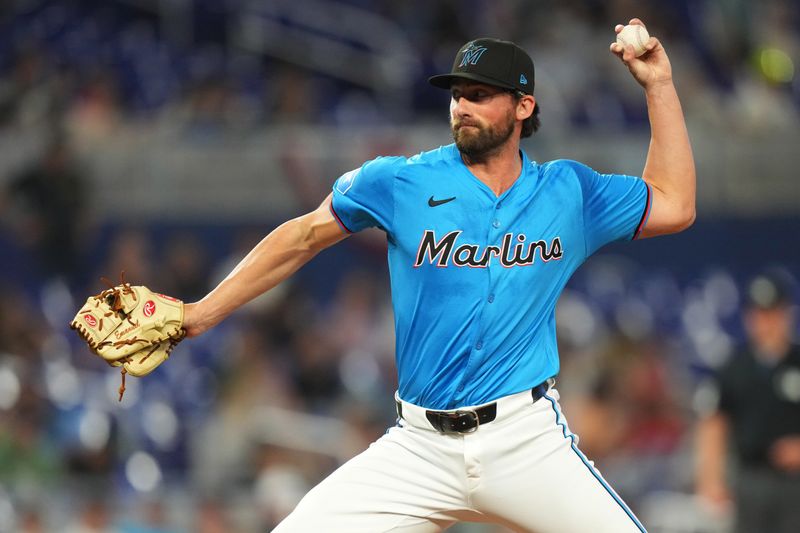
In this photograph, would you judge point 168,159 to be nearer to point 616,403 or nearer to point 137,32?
point 137,32

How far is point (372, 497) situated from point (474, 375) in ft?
1.71

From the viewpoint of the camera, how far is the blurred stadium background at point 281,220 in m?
8.76

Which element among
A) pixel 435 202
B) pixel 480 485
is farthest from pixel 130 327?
pixel 480 485

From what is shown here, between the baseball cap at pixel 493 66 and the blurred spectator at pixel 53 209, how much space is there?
21.5 ft

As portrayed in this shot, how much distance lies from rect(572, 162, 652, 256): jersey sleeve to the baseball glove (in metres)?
1.42

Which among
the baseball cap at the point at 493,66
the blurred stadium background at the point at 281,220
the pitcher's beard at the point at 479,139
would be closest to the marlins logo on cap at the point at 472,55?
the baseball cap at the point at 493,66

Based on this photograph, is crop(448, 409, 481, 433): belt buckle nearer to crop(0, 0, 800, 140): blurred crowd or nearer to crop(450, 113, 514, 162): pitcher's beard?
crop(450, 113, 514, 162): pitcher's beard

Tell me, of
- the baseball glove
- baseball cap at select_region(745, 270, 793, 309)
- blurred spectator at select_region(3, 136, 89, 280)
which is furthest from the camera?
blurred spectator at select_region(3, 136, 89, 280)

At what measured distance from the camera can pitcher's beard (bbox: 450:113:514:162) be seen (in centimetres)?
443

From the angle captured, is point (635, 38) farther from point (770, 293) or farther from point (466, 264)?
point (770, 293)

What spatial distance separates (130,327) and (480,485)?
4.12 feet

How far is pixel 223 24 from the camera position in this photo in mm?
11938

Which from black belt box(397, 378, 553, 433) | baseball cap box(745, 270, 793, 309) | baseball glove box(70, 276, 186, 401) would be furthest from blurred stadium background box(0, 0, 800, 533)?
baseball glove box(70, 276, 186, 401)

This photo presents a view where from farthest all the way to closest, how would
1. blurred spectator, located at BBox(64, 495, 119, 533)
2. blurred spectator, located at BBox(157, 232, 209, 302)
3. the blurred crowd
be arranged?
the blurred crowd → blurred spectator, located at BBox(157, 232, 209, 302) → blurred spectator, located at BBox(64, 495, 119, 533)
